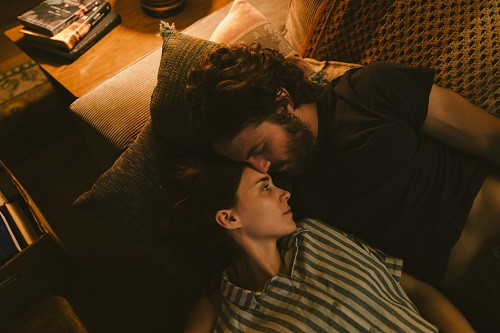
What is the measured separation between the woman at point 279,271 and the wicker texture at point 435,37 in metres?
0.57

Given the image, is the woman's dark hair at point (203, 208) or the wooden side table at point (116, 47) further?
the wooden side table at point (116, 47)

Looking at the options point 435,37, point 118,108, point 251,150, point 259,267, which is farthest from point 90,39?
point 435,37

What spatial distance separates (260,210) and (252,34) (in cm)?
66

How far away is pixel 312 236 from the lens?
3.65ft

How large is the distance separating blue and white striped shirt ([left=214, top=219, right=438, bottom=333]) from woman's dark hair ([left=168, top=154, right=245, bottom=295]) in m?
0.10

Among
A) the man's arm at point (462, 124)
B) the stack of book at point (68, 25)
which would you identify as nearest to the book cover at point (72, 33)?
the stack of book at point (68, 25)

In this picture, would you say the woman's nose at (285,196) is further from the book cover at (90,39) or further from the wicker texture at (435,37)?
the book cover at (90,39)

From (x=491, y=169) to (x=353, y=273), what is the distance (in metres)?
0.56

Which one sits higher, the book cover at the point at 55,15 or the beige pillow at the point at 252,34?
the beige pillow at the point at 252,34

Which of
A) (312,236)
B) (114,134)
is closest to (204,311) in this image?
(312,236)

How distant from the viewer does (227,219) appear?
3.56 feet

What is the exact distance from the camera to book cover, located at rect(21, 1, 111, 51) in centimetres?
170

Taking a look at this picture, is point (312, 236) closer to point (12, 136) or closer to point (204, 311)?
point (204, 311)

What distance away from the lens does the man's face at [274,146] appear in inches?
43.9
